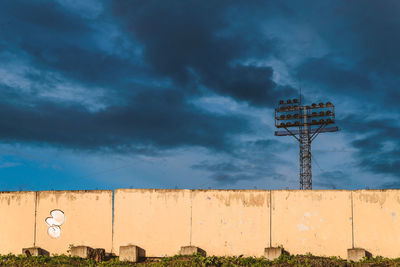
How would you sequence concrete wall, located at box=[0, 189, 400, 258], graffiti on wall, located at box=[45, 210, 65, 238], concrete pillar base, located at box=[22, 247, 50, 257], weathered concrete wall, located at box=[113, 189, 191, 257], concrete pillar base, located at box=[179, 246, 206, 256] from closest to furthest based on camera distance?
concrete wall, located at box=[0, 189, 400, 258] → concrete pillar base, located at box=[179, 246, 206, 256] → weathered concrete wall, located at box=[113, 189, 191, 257] → concrete pillar base, located at box=[22, 247, 50, 257] → graffiti on wall, located at box=[45, 210, 65, 238]

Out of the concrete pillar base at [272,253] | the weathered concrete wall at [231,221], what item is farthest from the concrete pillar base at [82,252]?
the concrete pillar base at [272,253]

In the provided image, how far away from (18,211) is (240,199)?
8.95 m

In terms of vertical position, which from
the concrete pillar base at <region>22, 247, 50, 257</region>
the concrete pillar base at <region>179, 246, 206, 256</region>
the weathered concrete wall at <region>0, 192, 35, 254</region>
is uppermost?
the weathered concrete wall at <region>0, 192, 35, 254</region>

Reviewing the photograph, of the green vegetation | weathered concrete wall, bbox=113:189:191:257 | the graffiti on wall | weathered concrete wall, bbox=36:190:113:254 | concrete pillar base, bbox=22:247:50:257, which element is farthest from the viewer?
the graffiti on wall

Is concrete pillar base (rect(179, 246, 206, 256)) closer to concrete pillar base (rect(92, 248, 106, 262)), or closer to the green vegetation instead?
the green vegetation

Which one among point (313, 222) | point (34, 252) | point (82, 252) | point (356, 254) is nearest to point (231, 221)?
point (313, 222)

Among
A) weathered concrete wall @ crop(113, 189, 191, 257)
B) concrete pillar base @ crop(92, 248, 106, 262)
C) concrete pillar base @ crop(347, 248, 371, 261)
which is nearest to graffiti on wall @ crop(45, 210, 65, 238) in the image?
concrete pillar base @ crop(92, 248, 106, 262)

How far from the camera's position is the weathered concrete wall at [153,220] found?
1599 cm

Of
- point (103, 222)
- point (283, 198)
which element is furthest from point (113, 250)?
point (283, 198)

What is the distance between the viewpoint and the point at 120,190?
54.3ft

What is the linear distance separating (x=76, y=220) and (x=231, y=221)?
19.8ft

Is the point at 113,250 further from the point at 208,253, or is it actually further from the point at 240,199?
the point at 240,199

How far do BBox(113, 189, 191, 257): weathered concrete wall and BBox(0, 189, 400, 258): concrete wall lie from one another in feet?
0.12

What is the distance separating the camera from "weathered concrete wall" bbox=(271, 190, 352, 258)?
1523 cm
